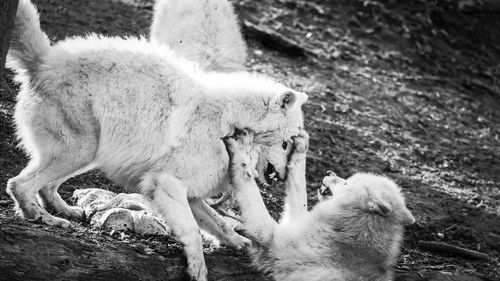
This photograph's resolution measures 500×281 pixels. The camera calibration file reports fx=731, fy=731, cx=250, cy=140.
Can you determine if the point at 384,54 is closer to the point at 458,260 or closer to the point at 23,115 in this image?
the point at 458,260

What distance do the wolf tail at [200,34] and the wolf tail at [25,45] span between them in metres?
1.99

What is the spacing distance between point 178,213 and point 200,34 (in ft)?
9.16

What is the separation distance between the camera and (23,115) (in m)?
5.76

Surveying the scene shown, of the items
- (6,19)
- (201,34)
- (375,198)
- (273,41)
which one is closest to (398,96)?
(273,41)

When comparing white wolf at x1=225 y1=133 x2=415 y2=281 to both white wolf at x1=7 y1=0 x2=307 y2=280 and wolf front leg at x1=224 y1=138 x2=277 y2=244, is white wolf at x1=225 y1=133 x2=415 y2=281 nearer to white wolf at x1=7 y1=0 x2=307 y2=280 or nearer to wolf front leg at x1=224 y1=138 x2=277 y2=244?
wolf front leg at x1=224 y1=138 x2=277 y2=244

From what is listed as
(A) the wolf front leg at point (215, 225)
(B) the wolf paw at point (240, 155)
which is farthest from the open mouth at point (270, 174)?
(A) the wolf front leg at point (215, 225)

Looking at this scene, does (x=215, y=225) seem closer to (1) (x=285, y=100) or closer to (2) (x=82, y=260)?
(1) (x=285, y=100)

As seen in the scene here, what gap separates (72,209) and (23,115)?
0.95 m

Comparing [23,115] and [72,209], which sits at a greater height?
[23,115]

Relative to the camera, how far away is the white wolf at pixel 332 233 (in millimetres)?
5766

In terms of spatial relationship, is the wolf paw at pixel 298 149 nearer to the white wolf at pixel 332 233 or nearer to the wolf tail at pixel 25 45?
the white wolf at pixel 332 233

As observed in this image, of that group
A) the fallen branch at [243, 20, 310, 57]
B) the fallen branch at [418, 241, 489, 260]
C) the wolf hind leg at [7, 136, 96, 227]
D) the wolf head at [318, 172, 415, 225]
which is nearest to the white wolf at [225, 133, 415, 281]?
the wolf head at [318, 172, 415, 225]

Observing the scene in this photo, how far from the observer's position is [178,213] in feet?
18.1

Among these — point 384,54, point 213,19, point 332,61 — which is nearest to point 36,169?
point 213,19
